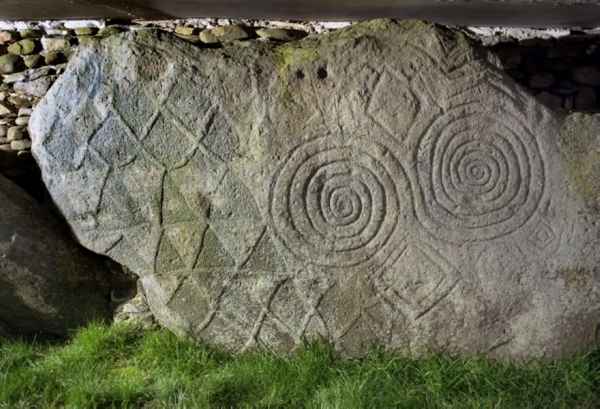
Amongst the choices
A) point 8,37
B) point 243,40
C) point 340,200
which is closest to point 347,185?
point 340,200

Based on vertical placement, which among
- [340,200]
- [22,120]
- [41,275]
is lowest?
[41,275]

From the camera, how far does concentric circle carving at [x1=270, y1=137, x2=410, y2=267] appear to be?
2.65 metres

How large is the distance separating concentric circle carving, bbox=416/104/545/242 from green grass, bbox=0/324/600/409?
0.61 meters

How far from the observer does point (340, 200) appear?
2668 mm

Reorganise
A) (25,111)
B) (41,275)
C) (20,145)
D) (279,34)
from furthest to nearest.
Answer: (279,34), (25,111), (20,145), (41,275)

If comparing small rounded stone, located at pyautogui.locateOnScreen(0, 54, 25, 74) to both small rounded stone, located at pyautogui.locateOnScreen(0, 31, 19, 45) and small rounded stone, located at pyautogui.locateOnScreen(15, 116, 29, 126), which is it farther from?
small rounded stone, located at pyautogui.locateOnScreen(15, 116, 29, 126)

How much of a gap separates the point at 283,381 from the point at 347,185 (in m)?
0.83

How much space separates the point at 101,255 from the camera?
Result: 3209 millimetres

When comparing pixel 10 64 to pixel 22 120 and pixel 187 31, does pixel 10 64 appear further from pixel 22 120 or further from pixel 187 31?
pixel 187 31

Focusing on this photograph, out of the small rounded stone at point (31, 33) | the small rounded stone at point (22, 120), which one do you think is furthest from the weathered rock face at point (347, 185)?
the small rounded stone at point (31, 33)

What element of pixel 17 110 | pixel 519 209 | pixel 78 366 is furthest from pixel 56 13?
pixel 519 209

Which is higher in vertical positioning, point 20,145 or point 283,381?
point 20,145

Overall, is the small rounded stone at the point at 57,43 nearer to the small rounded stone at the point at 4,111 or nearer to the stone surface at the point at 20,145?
the small rounded stone at the point at 4,111

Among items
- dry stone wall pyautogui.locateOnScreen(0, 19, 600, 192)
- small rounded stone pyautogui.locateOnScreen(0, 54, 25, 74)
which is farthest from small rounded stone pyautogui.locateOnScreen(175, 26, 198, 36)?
small rounded stone pyautogui.locateOnScreen(0, 54, 25, 74)
